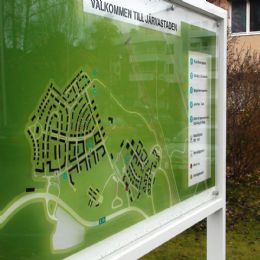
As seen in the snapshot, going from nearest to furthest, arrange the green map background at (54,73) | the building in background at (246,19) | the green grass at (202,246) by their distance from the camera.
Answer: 1. the green map background at (54,73)
2. the green grass at (202,246)
3. the building in background at (246,19)

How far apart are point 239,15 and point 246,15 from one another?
0.26 metres

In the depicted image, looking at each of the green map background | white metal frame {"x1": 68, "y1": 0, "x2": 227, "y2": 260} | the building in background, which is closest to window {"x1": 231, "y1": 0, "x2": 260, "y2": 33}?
the building in background

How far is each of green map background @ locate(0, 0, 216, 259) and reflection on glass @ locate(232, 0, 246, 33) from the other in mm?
17065

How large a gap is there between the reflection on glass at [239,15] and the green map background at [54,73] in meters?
17.1

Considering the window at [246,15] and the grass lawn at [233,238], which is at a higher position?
the window at [246,15]

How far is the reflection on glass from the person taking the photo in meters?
19.2

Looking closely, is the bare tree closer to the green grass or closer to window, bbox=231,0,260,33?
the green grass

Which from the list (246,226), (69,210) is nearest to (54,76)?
(69,210)

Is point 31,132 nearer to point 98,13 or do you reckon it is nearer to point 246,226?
point 98,13

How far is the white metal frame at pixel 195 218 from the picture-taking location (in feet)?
8.18

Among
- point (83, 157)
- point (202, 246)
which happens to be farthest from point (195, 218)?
point (202, 246)

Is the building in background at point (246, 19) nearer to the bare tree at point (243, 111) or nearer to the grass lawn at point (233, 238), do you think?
the bare tree at point (243, 111)

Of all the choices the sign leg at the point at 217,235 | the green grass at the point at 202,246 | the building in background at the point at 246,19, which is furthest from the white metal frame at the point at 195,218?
the building in background at the point at 246,19

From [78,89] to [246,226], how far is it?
4.59m
